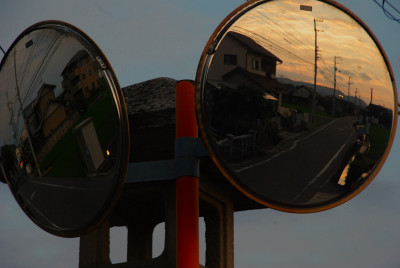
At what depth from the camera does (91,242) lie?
17.6 meters

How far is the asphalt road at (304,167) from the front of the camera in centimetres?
1155

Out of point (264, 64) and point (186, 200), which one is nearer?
point (264, 64)

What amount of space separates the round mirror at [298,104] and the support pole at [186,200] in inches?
133

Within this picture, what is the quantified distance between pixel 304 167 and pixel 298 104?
3.32 feet

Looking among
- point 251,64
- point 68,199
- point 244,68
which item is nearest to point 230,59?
point 244,68

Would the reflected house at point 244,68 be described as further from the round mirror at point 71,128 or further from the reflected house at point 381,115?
the round mirror at point 71,128

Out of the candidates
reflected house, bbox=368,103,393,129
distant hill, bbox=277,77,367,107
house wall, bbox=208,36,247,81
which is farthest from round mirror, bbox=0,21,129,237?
reflected house, bbox=368,103,393,129

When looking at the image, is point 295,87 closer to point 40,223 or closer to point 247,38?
point 247,38

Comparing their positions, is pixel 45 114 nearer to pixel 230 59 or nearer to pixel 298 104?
pixel 230 59

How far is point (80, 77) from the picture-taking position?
12617 millimetres

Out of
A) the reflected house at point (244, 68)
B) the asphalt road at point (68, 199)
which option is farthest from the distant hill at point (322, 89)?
the asphalt road at point (68, 199)

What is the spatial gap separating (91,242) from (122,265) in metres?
1.00

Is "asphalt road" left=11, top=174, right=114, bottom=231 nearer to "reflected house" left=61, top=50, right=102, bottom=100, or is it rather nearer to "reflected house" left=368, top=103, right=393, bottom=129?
"reflected house" left=61, top=50, right=102, bottom=100

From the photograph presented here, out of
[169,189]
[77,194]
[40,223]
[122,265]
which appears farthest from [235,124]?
[122,265]
